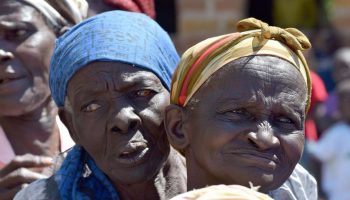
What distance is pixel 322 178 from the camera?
431 inches

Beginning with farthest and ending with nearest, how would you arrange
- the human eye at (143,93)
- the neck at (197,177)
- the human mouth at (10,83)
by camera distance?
the human mouth at (10,83), the human eye at (143,93), the neck at (197,177)

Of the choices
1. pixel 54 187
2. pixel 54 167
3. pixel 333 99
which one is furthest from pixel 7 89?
pixel 333 99

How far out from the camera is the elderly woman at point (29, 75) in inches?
225

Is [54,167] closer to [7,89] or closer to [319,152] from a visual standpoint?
[7,89]

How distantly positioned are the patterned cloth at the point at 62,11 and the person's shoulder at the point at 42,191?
1147 mm

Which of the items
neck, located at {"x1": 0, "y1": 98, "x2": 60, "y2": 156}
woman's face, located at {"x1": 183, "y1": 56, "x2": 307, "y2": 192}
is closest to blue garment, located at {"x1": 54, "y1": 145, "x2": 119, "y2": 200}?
woman's face, located at {"x1": 183, "y1": 56, "x2": 307, "y2": 192}

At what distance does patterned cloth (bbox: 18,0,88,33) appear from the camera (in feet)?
19.0

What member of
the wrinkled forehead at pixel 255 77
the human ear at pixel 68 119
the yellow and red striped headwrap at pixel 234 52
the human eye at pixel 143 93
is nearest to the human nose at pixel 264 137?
the wrinkled forehead at pixel 255 77

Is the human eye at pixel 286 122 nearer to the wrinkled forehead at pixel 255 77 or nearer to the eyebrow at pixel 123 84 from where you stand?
the wrinkled forehead at pixel 255 77

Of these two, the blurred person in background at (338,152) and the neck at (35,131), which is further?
the blurred person in background at (338,152)

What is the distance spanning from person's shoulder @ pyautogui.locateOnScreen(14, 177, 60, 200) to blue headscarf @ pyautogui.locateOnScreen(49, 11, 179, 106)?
0.27 metres

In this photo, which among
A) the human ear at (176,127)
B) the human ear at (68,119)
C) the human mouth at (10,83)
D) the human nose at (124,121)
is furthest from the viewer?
the human mouth at (10,83)

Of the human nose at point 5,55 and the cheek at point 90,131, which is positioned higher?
the cheek at point 90,131

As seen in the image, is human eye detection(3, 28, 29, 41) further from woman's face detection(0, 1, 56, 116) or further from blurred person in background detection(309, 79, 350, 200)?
blurred person in background detection(309, 79, 350, 200)
